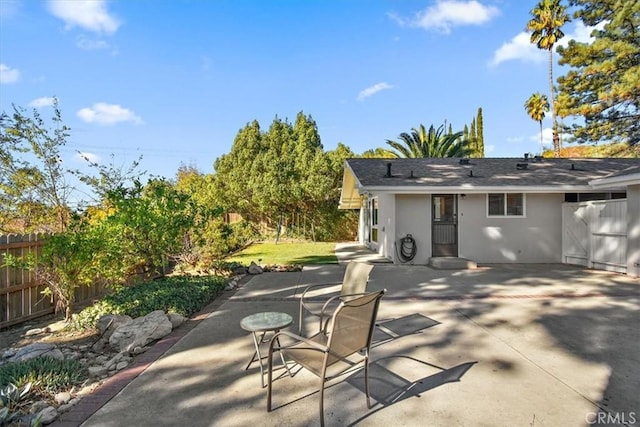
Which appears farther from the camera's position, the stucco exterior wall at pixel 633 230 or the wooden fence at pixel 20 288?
the stucco exterior wall at pixel 633 230

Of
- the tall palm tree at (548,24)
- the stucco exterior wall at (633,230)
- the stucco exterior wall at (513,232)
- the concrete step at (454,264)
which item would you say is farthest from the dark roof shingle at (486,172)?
the tall palm tree at (548,24)

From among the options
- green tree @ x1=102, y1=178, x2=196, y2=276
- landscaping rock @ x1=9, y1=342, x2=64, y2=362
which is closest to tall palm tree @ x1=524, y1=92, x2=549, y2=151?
green tree @ x1=102, y1=178, x2=196, y2=276

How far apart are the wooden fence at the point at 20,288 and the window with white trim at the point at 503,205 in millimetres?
11424

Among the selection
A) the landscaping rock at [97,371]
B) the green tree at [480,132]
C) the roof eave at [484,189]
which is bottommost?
the landscaping rock at [97,371]

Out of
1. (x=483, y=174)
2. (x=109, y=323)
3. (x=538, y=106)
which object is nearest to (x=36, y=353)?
(x=109, y=323)

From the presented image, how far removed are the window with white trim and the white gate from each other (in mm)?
1302

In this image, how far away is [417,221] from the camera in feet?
36.2

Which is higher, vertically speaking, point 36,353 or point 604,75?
point 604,75

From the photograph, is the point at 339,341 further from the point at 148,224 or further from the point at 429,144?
the point at 429,144

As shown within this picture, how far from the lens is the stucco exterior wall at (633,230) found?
8.15m

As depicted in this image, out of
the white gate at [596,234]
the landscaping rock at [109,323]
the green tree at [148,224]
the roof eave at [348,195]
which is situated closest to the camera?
the landscaping rock at [109,323]

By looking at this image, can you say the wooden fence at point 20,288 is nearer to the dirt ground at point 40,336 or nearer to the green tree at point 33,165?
the dirt ground at point 40,336

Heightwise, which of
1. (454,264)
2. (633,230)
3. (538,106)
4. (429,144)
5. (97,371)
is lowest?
(97,371)

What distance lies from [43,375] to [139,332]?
1241 millimetres
